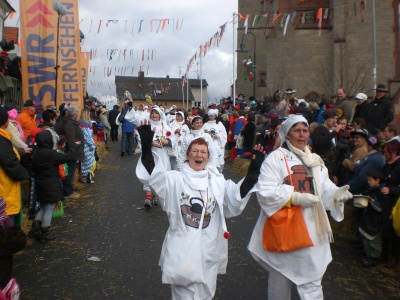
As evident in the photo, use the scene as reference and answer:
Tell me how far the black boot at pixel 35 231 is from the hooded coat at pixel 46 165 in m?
0.51

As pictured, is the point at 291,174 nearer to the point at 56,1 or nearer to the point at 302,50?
the point at 56,1

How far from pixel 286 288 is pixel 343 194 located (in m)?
1.02

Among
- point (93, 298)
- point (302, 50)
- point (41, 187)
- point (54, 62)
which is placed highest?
point (302, 50)

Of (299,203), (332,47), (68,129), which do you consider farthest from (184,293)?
(332,47)

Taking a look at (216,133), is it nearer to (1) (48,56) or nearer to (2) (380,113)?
(2) (380,113)

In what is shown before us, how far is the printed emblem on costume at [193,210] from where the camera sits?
13.5 feet

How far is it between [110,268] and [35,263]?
107 centimetres

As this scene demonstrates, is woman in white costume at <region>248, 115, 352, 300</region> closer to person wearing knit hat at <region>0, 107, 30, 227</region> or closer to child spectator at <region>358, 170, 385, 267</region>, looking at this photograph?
child spectator at <region>358, 170, 385, 267</region>

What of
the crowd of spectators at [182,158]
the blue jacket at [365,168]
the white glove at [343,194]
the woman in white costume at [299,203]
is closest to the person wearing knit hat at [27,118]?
the crowd of spectators at [182,158]

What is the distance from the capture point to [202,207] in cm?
413

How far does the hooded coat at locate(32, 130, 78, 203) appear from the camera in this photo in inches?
286

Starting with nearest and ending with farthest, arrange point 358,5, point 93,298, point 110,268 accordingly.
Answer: point 93,298 < point 110,268 < point 358,5

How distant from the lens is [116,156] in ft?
62.3

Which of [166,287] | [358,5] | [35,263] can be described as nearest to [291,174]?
[166,287]
